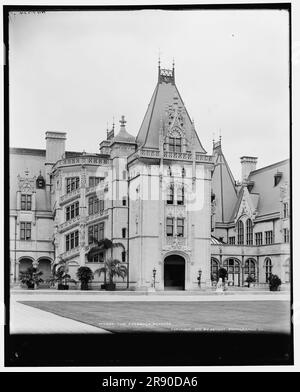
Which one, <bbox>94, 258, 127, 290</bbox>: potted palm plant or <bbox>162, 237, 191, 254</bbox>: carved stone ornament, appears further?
<bbox>162, 237, 191, 254</bbox>: carved stone ornament

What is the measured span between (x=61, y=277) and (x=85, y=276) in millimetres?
483

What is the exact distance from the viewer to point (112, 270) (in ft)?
56.6

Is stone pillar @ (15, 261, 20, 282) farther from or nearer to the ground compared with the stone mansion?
nearer to the ground

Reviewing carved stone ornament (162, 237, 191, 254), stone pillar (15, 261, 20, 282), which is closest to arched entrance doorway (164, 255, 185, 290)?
carved stone ornament (162, 237, 191, 254)

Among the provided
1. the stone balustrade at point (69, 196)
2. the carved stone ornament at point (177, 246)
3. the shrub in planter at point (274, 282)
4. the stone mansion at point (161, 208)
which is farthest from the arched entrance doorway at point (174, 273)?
the stone balustrade at point (69, 196)

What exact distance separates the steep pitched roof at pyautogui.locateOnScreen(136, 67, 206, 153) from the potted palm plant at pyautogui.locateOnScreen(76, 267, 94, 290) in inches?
109

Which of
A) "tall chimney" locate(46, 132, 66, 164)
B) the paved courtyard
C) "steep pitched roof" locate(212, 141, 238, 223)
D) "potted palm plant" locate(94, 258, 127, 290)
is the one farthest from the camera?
"steep pitched roof" locate(212, 141, 238, 223)

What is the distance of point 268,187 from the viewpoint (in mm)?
17312

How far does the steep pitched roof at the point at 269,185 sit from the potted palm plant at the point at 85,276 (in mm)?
3655

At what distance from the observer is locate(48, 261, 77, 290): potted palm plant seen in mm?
17156

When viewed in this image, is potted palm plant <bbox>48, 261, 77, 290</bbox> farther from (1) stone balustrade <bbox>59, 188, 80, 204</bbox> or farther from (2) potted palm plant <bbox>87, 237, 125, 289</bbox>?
(1) stone balustrade <bbox>59, 188, 80, 204</bbox>

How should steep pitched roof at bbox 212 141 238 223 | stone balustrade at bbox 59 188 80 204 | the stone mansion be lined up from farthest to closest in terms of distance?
steep pitched roof at bbox 212 141 238 223 < stone balustrade at bbox 59 188 80 204 < the stone mansion

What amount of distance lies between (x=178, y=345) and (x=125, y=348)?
0.99 metres

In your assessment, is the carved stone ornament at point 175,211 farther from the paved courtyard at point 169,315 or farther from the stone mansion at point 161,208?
the paved courtyard at point 169,315
